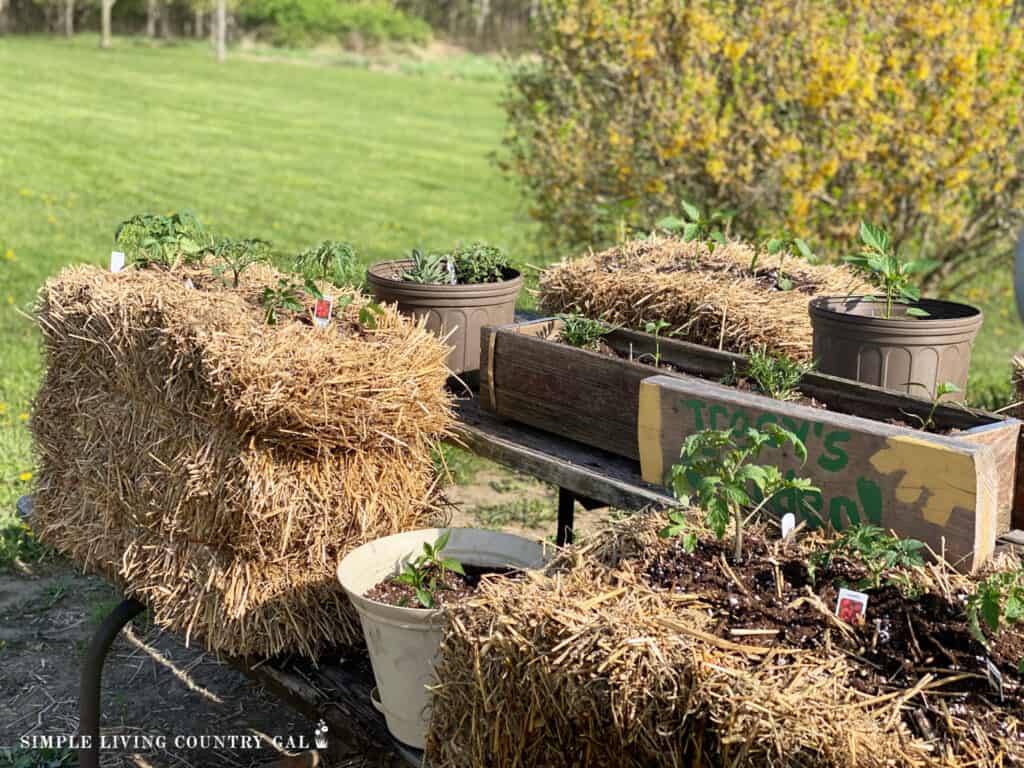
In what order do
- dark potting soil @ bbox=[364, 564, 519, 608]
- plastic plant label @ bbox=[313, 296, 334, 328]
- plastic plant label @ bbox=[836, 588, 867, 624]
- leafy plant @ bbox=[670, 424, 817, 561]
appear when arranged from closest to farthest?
plastic plant label @ bbox=[836, 588, 867, 624], leafy plant @ bbox=[670, 424, 817, 561], dark potting soil @ bbox=[364, 564, 519, 608], plastic plant label @ bbox=[313, 296, 334, 328]

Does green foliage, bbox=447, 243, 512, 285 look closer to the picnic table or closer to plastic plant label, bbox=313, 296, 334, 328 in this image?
the picnic table

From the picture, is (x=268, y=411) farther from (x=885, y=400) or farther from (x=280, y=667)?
(x=885, y=400)

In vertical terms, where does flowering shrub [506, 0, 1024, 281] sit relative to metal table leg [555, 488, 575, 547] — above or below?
above

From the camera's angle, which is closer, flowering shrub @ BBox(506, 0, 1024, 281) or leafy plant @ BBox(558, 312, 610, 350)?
leafy plant @ BBox(558, 312, 610, 350)

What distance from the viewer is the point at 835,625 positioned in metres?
1.70

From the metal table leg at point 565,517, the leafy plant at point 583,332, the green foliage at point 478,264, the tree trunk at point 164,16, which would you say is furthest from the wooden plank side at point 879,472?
the tree trunk at point 164,16

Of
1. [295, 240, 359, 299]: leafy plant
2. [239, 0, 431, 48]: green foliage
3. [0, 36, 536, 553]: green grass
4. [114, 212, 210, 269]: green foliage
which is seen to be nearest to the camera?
[295, 240, 359, 299]: leafy plant

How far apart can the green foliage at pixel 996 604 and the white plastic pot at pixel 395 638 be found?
0.90 metres

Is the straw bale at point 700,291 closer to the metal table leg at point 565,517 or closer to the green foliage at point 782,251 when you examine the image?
the green foliage at point 782,251

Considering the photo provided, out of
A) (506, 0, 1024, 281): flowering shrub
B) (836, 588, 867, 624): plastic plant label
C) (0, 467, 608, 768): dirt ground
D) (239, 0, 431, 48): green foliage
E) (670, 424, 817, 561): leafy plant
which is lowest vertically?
(0, 467, 608, 768): dirt ground

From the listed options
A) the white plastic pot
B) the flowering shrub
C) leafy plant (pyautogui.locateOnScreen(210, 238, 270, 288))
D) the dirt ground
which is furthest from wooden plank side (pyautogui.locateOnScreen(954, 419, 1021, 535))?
the flowering shrub

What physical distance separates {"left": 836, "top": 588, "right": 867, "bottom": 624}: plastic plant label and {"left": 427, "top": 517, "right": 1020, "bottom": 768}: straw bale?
0.09m

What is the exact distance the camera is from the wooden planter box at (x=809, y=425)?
1886mm

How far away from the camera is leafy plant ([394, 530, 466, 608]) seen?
7.38ft
